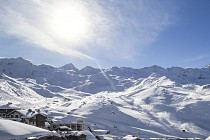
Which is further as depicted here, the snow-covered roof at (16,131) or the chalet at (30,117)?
the chalet at (30,117)

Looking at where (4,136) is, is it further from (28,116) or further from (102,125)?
(102,125)

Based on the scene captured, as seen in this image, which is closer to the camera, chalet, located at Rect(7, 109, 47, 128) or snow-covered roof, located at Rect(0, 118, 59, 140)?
snow-covered roof, located at Rect(0, 118, 59, 140)

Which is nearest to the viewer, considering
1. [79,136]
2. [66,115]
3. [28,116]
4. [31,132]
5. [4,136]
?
[4,136]

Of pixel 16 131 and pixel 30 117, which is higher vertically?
pixel 30 117

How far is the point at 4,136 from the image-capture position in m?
19.6

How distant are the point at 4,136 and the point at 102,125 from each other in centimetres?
16832

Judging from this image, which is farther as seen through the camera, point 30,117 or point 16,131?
point 30,117

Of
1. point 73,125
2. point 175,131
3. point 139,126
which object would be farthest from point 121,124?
point 73,125

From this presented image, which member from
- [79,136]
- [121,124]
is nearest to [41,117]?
[79,136]

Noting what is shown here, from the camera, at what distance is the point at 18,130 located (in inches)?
808

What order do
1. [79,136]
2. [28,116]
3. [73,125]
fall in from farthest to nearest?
1. [73,125]
2. [28,116]
3. [79,136]

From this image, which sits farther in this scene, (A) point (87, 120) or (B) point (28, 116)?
(A) point (87, 120)

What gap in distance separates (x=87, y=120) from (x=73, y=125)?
255ft

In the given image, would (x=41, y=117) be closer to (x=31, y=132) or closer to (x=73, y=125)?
(x=73, y=125)
